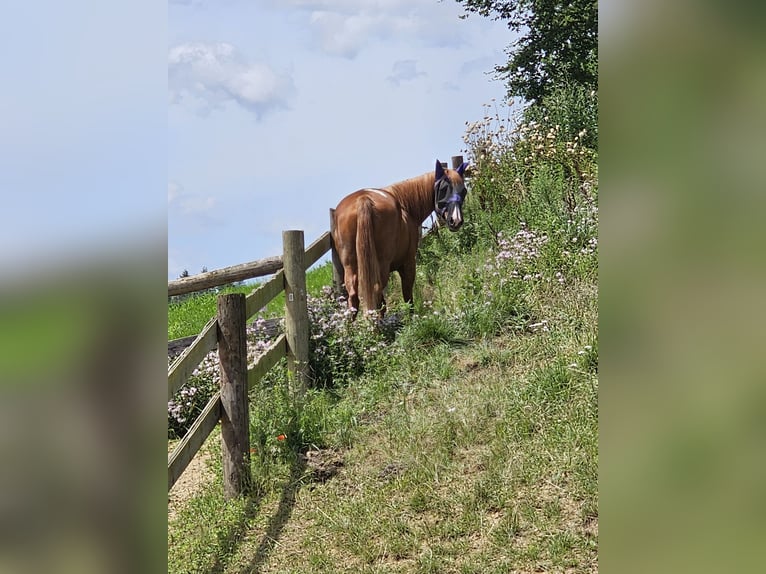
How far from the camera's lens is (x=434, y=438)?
4.19 metres

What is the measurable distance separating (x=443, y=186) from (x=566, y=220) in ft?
5.38

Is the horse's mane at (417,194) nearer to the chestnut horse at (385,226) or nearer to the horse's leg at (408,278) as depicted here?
the chestnut horse at (385,226)

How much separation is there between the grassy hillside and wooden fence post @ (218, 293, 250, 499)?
0.54ft

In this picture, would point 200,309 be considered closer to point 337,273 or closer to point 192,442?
point 337,273

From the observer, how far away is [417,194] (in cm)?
761

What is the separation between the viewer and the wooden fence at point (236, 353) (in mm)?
3768

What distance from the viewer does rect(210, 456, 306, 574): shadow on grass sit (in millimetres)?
3547

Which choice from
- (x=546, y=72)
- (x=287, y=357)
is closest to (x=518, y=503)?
(x=287, y=357)

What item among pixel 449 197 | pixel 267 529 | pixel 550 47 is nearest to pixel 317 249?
pixel 449 197

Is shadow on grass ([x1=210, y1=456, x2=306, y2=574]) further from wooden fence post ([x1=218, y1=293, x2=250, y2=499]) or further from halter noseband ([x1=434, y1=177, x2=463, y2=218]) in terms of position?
halter noseband ([x1=434, y1=177, x2=463, y2=218])

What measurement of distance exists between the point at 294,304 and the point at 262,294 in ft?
1.72
